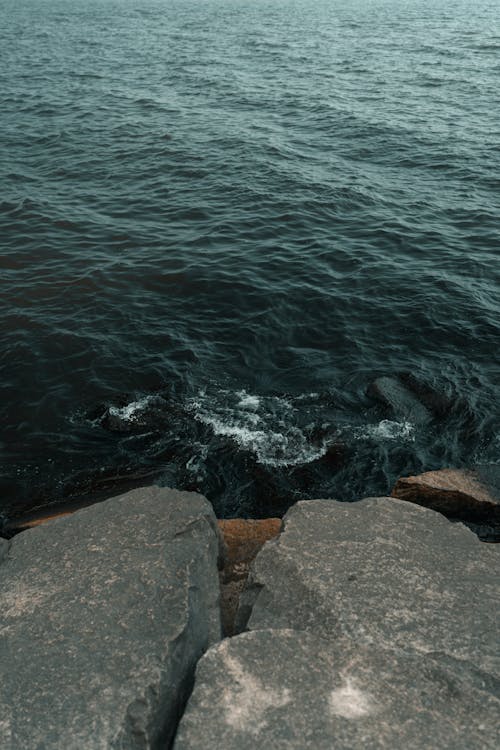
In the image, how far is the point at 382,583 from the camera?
550 centimetres

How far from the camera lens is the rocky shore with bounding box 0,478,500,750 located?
426 cm

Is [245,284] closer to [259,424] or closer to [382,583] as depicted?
[259,424]

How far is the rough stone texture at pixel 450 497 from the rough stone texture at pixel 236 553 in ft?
6.74

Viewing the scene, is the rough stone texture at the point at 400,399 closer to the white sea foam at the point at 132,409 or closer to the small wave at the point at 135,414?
the small wave at the point at 135,414

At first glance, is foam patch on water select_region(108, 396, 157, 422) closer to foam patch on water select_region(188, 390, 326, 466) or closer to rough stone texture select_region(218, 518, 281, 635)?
foam patch on water select_region(188, 390, 326, 466)

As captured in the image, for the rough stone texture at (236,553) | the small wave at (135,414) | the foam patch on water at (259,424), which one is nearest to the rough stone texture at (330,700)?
the rough stone texture at (236,553)

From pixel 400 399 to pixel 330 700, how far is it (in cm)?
788

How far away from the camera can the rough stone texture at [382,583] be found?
4980 millimetres

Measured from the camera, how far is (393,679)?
14.9 feet

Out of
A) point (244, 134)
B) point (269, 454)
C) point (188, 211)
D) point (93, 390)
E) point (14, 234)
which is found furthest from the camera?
point (244, 134)

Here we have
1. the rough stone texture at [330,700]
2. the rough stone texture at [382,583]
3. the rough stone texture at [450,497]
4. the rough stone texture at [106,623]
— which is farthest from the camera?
the rough stone texture at [450,497]

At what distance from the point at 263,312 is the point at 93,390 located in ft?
14.8

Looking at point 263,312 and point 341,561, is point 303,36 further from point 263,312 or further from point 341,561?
point 341,561

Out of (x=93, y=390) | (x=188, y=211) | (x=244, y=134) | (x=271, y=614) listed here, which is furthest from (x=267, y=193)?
(x=271, y=614)
